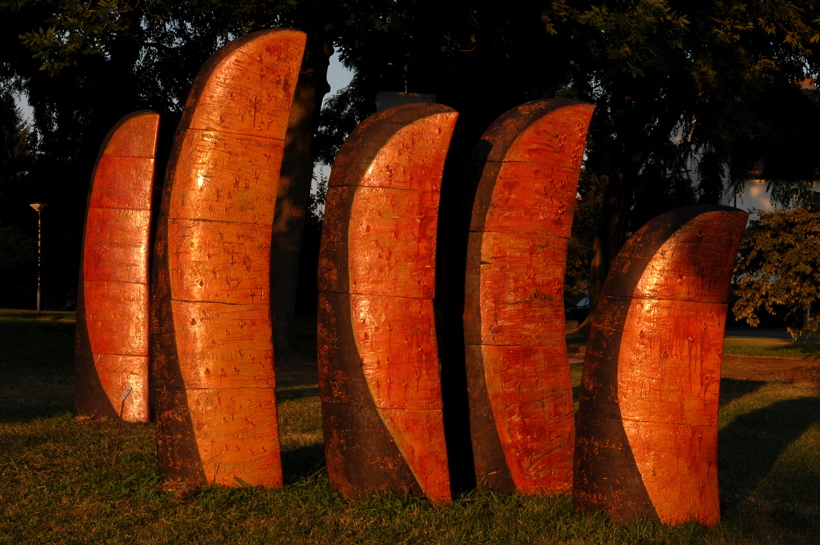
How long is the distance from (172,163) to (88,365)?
4.06m

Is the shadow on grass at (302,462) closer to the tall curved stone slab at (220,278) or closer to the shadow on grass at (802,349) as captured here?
the tall curved stone slab at (220,278)

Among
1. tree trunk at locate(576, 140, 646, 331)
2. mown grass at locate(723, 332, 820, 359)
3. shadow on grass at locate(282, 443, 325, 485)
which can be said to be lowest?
mown grass at locate(723, 332, 820, 359)

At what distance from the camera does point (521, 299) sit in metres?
5.93

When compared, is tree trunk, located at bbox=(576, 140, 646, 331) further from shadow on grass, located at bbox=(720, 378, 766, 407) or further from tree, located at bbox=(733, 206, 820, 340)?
shadow on grass, located at bbox=(720, 378, 766, 407)

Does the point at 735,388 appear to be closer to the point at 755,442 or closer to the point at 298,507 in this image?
the point at 755,442

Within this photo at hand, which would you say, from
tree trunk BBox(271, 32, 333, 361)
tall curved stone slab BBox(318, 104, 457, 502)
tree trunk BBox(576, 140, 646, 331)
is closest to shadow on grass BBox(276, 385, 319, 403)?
tree trunk BBox(271, 32, 333, 361)

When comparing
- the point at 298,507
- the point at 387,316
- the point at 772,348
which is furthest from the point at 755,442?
the point at 772,348

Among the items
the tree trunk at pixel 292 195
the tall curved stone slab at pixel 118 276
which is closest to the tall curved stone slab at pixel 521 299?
the tall curved stone slab at pixel 118 276

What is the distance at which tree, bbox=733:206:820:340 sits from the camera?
14.6 meters

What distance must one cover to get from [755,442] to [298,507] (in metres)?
5.39

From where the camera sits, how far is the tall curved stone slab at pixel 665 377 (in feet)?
17.3

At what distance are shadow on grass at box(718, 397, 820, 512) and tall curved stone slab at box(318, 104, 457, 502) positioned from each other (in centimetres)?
219

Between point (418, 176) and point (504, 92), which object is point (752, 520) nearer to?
point (418, 176)

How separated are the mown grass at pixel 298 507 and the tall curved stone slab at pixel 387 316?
9.9 inches
